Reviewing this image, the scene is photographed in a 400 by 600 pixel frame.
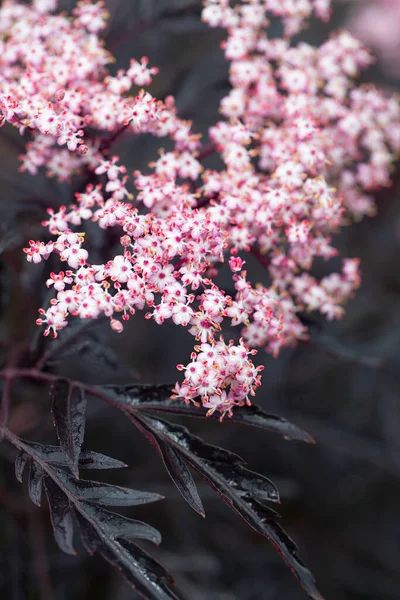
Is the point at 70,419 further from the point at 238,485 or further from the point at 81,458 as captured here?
the point at 238,485

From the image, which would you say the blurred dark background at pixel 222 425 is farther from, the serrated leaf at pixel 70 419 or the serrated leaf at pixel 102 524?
the serrated leaf at pixel 102 524

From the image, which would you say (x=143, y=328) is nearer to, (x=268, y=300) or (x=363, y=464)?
(x=363, y=464)

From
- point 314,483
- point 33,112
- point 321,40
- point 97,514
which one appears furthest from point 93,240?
point 321,40

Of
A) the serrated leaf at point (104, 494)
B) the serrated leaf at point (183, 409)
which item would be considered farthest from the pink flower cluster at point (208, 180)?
the serrated leaf at point (104, 494)

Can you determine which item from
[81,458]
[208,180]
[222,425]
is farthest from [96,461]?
[222,425]

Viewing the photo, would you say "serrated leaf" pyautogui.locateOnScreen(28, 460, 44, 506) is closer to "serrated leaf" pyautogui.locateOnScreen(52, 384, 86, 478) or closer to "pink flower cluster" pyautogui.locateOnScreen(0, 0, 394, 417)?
"serrated leaf" pyautogui.locateOnScreen(52, 384, 86, 478)

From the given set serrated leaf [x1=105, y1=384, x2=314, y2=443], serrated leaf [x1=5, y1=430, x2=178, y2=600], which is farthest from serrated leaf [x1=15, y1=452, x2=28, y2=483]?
serrated leaf [x1=105, y1=384, x2=314, y2=443]
